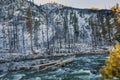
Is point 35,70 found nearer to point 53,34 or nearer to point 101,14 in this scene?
point 53,34

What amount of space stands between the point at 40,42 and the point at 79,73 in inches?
3636

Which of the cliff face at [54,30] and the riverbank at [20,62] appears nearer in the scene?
the riverbank at [20,62]

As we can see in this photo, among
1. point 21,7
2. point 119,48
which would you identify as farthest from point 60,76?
point 21,7

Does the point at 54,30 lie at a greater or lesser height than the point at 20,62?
greater

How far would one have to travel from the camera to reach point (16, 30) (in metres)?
156

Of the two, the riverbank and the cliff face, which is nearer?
the riverbank

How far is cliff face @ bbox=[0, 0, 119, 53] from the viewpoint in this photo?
138m

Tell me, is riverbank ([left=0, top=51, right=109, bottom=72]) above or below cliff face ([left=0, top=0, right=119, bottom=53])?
below

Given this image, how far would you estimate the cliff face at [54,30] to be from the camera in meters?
138

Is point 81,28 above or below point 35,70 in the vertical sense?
above

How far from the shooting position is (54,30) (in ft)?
540

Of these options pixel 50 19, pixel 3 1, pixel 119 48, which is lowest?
pixel 119 48

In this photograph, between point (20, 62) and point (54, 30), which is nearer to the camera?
point (20, 62)

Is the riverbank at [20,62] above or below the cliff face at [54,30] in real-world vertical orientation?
below
